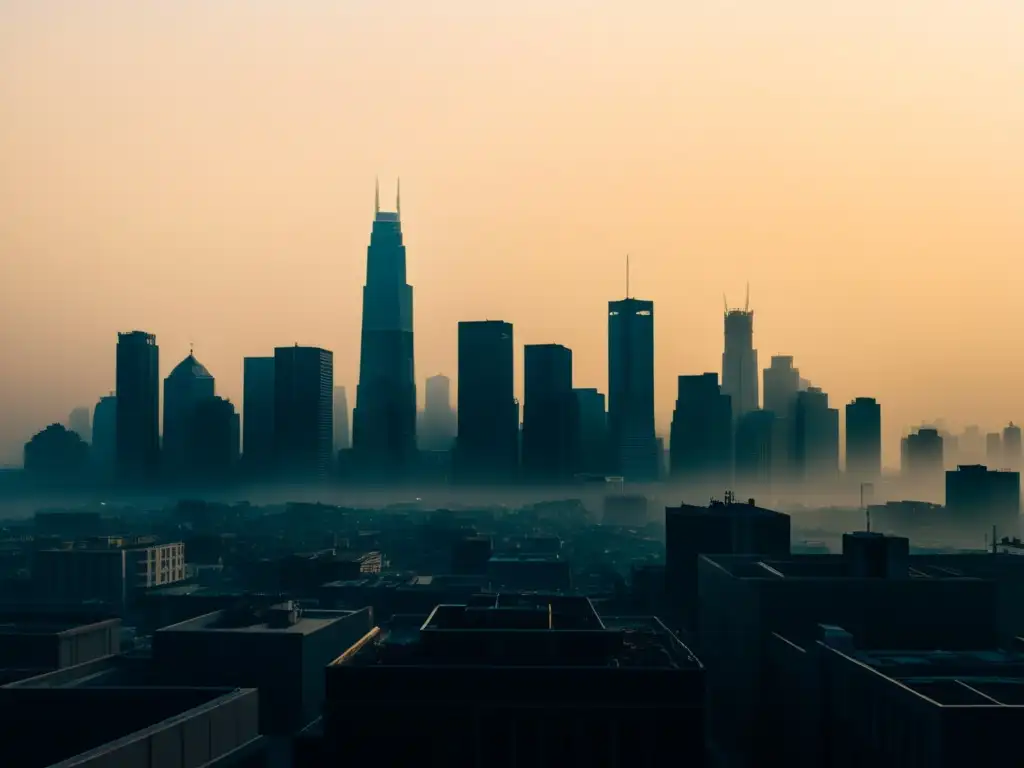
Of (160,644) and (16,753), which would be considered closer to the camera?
(16,753)

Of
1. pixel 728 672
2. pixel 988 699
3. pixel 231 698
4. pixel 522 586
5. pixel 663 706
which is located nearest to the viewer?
pixel 988 699

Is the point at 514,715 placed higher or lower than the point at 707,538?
lower

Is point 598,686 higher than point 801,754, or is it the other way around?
point 598,686

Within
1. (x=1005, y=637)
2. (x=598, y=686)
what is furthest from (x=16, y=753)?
(x=1005, y=637)

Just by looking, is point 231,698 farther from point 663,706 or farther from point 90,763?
point 663,706

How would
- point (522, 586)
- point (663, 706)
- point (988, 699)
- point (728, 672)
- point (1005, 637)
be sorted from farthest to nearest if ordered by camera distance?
point (522, 586), point (1005, 637), point (728, 672), point (663, 706), point (988, 699)

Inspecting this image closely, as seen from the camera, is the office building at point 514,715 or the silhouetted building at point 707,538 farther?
the silhouetted building at point 707,538

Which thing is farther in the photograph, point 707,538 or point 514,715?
point 707,538

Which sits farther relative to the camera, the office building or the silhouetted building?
the silhouetted building
